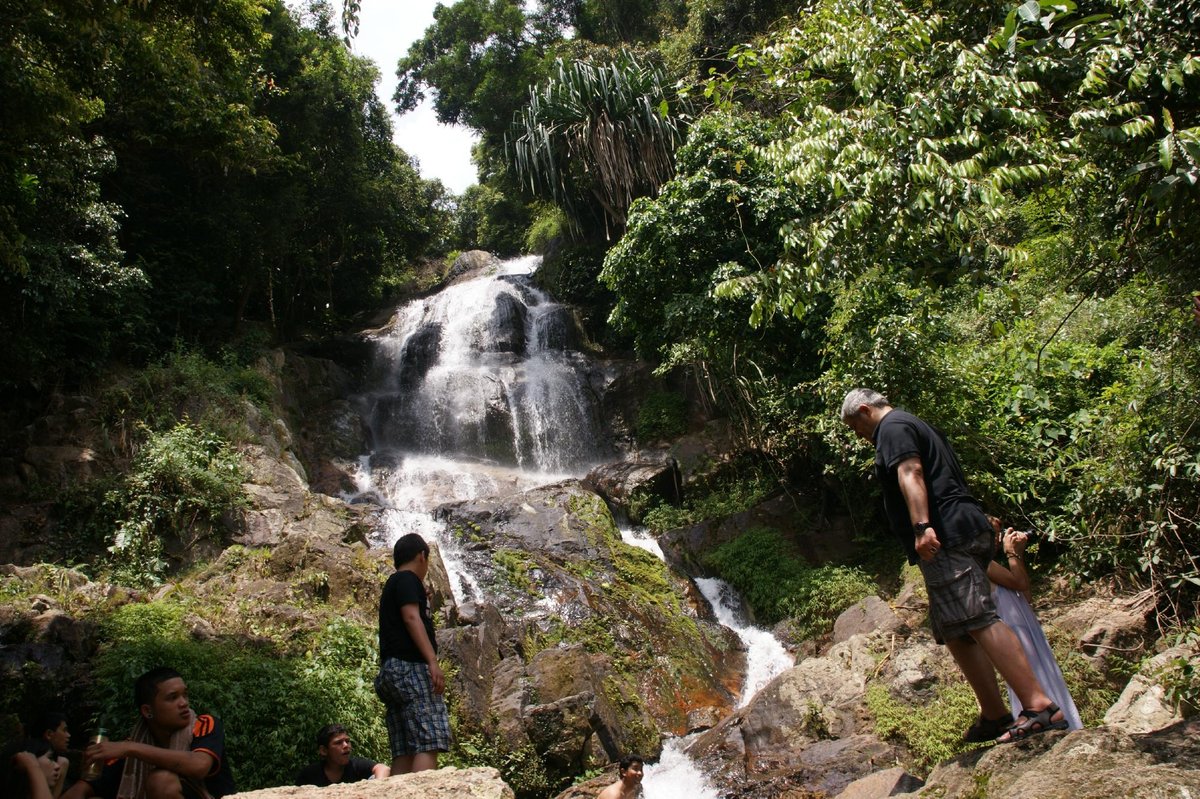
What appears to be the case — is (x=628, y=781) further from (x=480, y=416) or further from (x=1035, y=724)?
(x=480, y=416)

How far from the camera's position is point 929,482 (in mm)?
3047

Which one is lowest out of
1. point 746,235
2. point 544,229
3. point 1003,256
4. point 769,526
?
point 769,526

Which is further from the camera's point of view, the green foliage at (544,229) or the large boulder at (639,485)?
the green foliage at (544,229)

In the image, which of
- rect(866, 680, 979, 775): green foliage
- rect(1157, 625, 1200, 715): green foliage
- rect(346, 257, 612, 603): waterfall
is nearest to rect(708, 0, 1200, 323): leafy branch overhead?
rect(1157, 625, 1200, 715): green foliage

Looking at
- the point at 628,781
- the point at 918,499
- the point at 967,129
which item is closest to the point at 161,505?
the point at 628,781

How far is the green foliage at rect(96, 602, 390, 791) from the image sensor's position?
4840 millimetres

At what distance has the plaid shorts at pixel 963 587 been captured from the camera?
2875 mm

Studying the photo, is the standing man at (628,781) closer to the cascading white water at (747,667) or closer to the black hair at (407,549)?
the cascading white water at (747,667)

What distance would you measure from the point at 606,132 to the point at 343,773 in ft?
44.4

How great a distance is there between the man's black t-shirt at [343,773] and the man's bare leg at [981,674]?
321 centimetres

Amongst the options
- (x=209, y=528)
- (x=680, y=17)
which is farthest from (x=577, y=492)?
(x=680, y=17)

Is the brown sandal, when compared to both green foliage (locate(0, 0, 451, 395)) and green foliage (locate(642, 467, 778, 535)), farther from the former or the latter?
green foliage (locate(642, 467, 778, 535))

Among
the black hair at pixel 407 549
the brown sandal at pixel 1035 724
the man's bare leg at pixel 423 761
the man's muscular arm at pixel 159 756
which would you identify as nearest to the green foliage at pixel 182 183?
the black hair at pixel 407 549

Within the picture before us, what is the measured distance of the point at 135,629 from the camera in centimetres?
562
